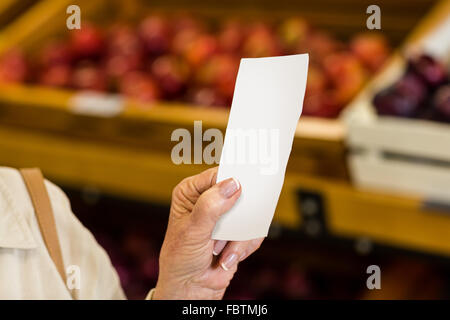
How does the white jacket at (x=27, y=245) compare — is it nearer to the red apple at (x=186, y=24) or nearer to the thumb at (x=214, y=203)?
the thumb at (x=214, y=203)

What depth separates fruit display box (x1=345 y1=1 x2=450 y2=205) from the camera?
4.16 feet

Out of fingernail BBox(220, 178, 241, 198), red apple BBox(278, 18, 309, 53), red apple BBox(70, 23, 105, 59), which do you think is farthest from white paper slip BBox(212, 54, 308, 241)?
red apple BBox(70, 23, 105, 59)

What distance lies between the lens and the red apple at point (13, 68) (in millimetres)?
1919

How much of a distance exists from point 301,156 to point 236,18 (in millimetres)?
836

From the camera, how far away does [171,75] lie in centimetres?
181

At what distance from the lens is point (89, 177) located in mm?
1717

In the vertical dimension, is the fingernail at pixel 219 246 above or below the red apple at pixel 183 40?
below

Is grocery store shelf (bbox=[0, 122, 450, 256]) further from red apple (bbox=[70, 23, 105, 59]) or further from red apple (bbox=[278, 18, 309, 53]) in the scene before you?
red apple (bbox=[278, 18, 309, 53])

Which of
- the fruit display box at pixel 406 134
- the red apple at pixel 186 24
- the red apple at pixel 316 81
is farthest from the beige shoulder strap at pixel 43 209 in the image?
the red apple at pixel 186 24

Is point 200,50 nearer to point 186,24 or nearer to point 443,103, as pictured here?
point 186,24

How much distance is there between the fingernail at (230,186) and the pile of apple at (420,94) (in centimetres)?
89

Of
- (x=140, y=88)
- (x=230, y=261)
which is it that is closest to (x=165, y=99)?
(x=140, y=88)

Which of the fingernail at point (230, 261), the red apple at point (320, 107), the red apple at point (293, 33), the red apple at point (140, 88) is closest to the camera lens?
the fingernail at point (230, 261)
